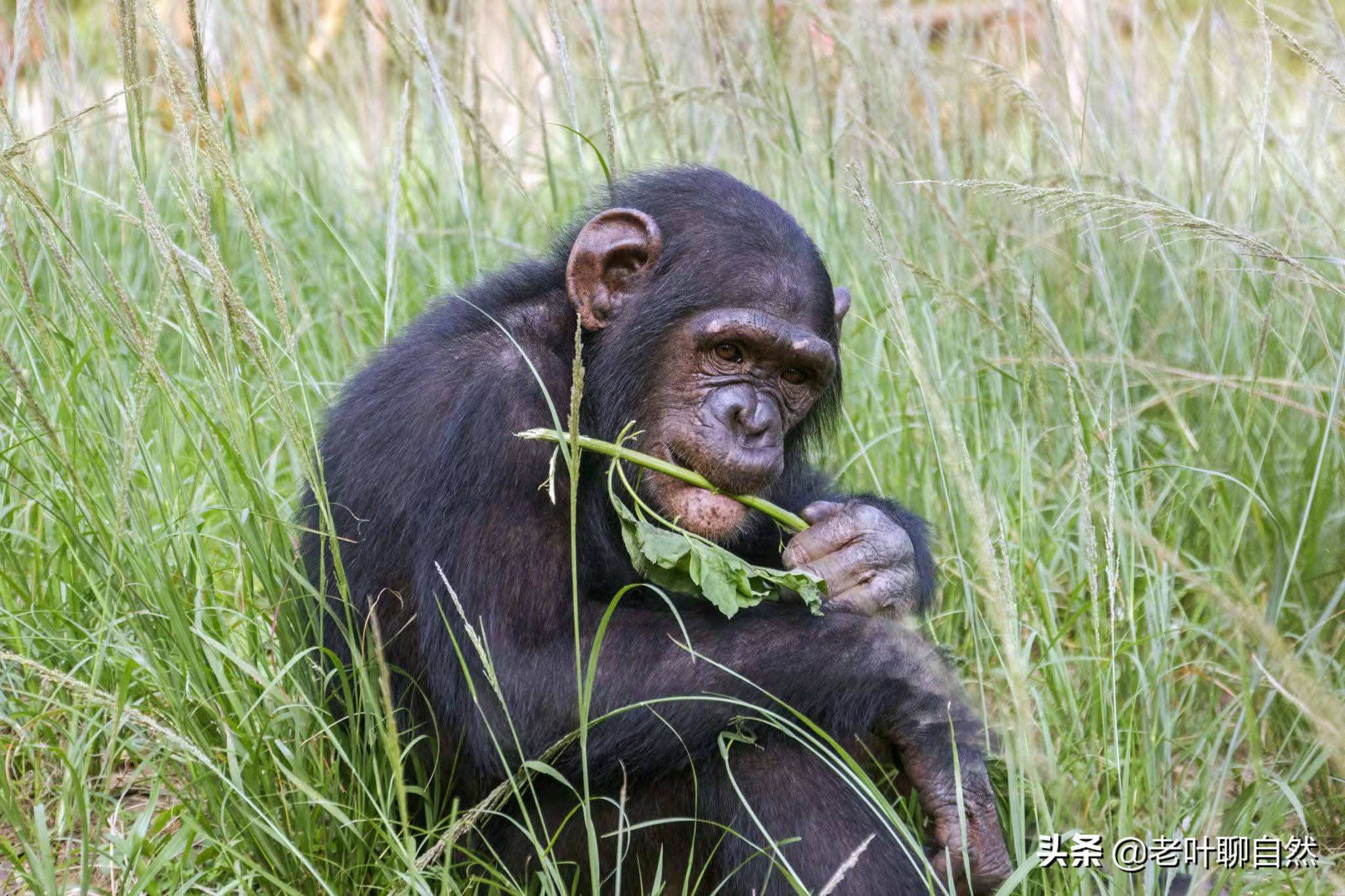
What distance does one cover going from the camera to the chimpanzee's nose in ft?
12.7

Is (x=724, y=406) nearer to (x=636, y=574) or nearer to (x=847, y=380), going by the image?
(x=636, y=574)

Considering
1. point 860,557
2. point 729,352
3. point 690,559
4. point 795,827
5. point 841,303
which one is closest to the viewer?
point 795,827

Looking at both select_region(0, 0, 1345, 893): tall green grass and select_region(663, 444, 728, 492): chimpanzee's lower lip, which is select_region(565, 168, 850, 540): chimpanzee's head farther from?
select_region(0, 0, 1345, 893): tall green grass

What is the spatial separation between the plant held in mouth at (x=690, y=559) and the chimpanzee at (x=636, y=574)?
0.06m

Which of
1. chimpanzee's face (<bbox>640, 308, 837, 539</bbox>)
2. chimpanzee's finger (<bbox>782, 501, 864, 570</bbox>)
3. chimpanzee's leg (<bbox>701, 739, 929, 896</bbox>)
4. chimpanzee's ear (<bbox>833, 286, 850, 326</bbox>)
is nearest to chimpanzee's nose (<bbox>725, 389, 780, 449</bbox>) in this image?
chimpanzee's face (<bbox>640, 308, 837, 539</bbox>)

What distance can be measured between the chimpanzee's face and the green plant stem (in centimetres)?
2

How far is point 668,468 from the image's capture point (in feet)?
12.4

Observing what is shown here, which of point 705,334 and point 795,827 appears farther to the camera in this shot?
point 705,334

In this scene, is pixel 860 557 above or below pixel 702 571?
below

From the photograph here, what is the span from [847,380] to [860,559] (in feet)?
7.98

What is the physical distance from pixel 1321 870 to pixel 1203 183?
3426mm

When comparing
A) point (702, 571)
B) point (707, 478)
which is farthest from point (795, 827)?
point (707, 478)

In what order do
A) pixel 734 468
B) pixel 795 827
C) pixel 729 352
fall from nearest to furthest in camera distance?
pixel 795 827
pixel 734 468
pixel 729 352

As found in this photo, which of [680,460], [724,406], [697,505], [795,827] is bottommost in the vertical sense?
[795,827]
